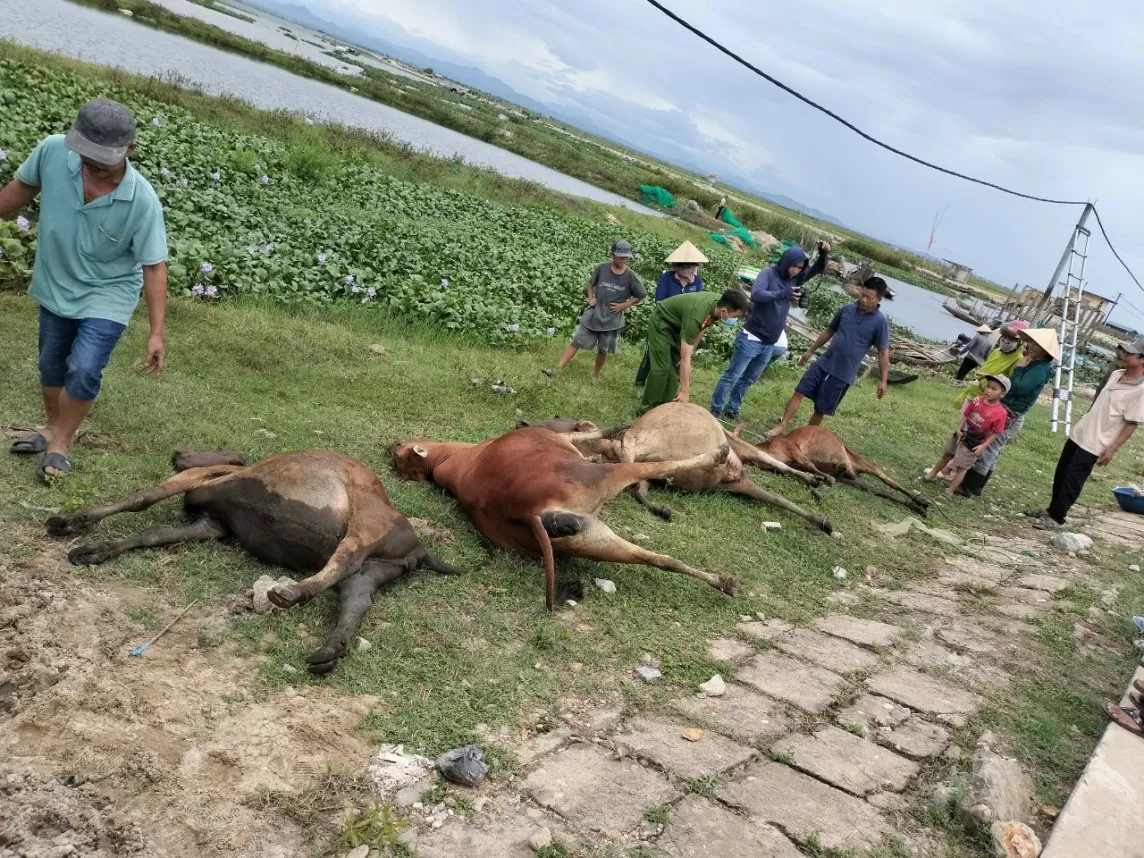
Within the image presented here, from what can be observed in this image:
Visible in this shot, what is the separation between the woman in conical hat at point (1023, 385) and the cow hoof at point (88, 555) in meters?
7.26

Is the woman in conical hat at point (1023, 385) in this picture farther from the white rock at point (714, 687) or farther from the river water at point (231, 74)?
the river water at point (231, 74)

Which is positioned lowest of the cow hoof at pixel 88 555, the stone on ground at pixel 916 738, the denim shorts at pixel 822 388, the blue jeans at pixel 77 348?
the cow hoof at pixel 88 555

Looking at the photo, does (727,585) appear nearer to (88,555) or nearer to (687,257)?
(88,555)

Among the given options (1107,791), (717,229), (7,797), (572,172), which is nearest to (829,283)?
(717,229)

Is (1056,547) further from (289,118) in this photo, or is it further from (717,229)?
(717,229)

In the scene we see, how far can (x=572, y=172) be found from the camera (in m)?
37.4

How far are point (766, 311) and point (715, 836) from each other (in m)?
6.23

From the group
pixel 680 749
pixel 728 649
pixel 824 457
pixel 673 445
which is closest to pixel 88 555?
pixel 680 749

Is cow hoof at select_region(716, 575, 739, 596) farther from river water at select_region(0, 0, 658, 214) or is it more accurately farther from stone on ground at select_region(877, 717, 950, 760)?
river water at select_region(0, 0, 658, 214)

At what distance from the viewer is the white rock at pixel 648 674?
12.2 ft

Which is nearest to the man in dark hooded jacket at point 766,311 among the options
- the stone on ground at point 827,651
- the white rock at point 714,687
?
the stone on ground at point 827,651

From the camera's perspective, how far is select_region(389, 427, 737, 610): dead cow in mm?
4297

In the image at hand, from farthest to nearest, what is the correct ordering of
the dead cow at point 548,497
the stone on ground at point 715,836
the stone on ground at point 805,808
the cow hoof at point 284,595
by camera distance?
the dead cow at point 548,497 < the cow hoof at point 284,595 < the stone on ground at point 805,808 < the stone on ground at point 715,836

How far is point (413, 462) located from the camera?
211 inches
